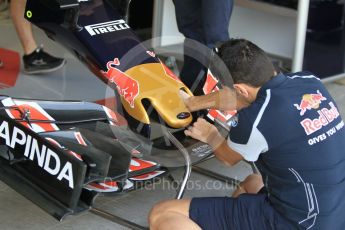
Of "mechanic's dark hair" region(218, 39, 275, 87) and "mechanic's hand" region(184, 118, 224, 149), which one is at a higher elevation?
"mechanic's dark hair" region(218, 39, 275, 87)

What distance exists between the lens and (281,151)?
6.97 feet

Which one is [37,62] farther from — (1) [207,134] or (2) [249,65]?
(2) [249,65]

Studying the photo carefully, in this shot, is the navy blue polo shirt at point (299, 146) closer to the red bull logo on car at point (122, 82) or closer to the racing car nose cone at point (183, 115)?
the racing car nose cone at point (183, 115)

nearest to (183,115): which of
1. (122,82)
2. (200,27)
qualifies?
(122,82)

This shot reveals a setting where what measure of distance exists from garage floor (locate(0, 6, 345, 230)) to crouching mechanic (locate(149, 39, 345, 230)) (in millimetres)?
594

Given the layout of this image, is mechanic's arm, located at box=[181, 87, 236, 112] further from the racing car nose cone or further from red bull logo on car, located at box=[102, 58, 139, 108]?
red bull logo on car, located at box=[102, 58, 139, 108]

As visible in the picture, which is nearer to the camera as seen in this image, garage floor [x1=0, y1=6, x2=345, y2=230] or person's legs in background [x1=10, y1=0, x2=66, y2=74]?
garage floor [x1=0, y1=6, x2=345, y2=230]

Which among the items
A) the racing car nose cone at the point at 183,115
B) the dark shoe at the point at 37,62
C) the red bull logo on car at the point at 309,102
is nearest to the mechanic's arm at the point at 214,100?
the racing car nose cone at the point at 183,115

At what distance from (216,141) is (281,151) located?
1.17 feet

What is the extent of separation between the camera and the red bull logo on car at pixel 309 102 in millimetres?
2104

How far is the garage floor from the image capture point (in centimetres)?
278

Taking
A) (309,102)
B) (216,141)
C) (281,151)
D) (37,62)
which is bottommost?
(37,62)

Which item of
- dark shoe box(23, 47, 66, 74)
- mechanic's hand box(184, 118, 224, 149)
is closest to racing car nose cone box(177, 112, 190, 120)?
mechanic's hand box(184, 118, 224, 149)

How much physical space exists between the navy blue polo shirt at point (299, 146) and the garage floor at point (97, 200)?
873mm
